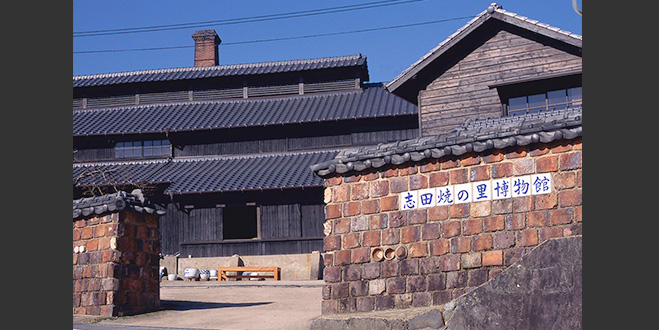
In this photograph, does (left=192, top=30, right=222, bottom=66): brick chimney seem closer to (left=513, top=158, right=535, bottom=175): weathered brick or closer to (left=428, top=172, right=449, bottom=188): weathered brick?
(left=428, top=172, right=449, bottom=188): weathered brick

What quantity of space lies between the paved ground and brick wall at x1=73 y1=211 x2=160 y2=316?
368mm

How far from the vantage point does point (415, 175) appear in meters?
11.5

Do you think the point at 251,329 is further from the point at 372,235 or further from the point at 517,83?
the point at 517,83

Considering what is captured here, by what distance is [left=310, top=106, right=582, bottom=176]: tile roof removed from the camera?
1033cm

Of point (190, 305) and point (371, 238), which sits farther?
point (190, 305)

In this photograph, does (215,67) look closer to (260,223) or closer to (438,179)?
(260,223)

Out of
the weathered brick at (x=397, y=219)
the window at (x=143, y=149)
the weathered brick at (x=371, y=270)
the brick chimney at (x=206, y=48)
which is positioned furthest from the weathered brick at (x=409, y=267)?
the brick chimney at (x=206, y=48)

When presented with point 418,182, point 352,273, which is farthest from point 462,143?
point 352,273

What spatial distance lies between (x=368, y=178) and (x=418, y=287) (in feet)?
6.37

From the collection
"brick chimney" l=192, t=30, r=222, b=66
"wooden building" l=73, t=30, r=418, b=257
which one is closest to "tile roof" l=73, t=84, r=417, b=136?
"wooden building" l=73, t=30, r=418, b=257

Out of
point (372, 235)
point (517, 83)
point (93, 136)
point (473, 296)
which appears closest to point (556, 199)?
point (473, 296)

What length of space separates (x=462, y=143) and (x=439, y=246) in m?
1.56

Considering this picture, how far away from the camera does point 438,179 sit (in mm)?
11320

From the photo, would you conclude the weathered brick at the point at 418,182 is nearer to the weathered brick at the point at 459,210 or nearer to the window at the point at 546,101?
the weathered brick at the point at 459,210
